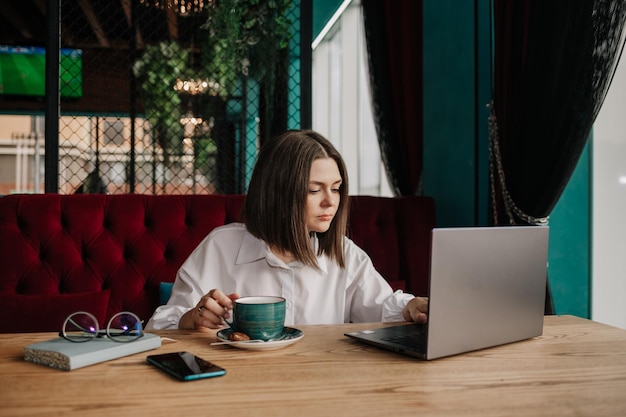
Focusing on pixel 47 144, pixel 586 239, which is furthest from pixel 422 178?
pixel 47 144

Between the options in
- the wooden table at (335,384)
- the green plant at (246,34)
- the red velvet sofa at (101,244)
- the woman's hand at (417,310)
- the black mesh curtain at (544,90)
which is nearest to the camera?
the wooden table at (335,384)

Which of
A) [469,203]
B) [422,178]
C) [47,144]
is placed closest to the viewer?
[469,203]

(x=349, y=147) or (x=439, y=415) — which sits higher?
(x=349, y=147)

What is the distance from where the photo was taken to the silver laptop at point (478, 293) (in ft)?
3.01

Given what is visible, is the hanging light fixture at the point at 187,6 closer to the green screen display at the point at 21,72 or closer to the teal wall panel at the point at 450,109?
the teal wall panel at the point at 450,109

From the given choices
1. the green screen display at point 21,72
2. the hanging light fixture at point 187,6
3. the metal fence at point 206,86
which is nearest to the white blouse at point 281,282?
the metal fence at point 206,86

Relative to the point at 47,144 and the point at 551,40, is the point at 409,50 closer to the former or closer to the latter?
the point at 551,40

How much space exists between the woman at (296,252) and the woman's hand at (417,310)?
0.06 meters

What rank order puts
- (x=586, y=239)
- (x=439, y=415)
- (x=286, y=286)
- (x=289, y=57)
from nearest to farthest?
(x=439, y=415), (x=286, y=286), (x=586, y=239), (x=289, y=57)

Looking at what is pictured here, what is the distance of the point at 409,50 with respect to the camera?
9.57ft

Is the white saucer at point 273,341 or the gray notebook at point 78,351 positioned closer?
the gray notebook at point 78,351

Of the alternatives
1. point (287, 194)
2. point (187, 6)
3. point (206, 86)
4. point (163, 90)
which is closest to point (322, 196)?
point (287, 194)

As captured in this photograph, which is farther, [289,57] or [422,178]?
[289,57]

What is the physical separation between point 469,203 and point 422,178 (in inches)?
19.3
